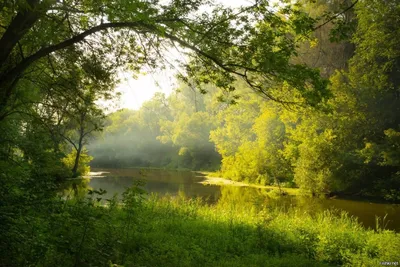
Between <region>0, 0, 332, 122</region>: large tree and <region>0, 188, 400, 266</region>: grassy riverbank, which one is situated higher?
<region>0, 0, 332, 122</region>: large tree

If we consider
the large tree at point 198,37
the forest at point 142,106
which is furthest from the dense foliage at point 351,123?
the large tree at point 198,37

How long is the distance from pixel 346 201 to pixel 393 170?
14.7 feet

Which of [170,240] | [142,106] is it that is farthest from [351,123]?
[142,106]

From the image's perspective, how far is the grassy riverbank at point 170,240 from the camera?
4312mm

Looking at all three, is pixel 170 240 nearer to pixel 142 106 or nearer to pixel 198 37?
pixel 142 106

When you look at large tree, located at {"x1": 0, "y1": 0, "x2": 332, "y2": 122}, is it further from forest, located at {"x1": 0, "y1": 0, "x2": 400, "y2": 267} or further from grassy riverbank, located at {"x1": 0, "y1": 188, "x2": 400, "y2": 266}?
grassy riverbank, located at {"x1": 0, "y1": 188, "x2": 400, "y2": 266}

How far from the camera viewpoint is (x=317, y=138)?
2177 cm

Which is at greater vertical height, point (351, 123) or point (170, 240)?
point (351, 123)

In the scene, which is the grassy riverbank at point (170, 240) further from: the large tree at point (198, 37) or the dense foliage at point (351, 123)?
the dense foliage at point (351, 123)

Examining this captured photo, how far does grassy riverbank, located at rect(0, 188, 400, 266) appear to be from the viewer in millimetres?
4312

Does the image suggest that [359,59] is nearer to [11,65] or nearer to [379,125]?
[379,125]

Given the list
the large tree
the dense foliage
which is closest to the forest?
the large tree

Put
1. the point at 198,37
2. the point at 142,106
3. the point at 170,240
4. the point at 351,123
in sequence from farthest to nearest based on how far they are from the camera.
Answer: the point at 351,123, the point at 170,240, the point at 142,106, the point at 198,37

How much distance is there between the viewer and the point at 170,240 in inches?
296
